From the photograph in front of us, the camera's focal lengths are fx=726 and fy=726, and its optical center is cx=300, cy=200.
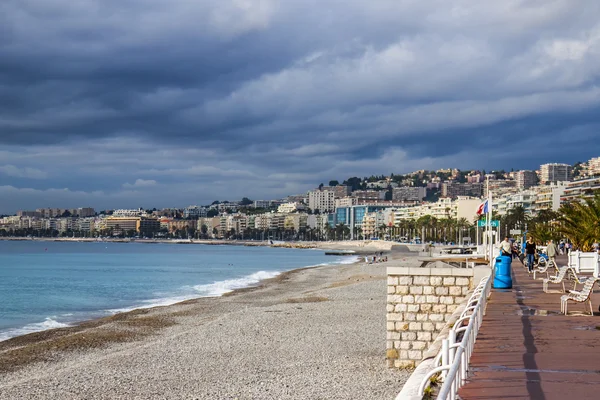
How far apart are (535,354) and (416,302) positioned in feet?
21.7

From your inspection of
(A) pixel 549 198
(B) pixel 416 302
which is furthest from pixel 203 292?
(A) pixel 549 198

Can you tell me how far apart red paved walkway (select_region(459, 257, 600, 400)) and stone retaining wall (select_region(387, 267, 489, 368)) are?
1.17 m

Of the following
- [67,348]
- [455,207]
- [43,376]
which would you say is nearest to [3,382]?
[43,376]

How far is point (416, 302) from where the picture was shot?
14836mm

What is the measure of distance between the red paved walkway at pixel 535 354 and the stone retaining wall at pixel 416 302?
117 cm

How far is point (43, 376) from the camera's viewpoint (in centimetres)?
1661

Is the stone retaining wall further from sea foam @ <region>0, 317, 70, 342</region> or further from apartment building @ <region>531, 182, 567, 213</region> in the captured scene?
apartment building @ <region>531, 182, 567, 213</region>

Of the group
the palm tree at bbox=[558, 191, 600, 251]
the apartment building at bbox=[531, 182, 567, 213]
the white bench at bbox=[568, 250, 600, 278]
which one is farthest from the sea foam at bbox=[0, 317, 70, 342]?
the apartment building at bbox=[531, 182, 567, 213]

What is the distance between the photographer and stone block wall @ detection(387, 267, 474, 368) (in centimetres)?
1477

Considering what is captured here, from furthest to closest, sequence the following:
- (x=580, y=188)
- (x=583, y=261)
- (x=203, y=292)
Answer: (x=580, y=188)
(x=203, y=292)
(x=583, y=261)

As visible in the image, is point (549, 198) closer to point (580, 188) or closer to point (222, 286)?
point (580, 188)

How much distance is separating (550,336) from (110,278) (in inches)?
2124

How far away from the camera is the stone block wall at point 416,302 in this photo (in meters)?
14.8

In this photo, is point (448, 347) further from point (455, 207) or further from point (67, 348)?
point (455, 207)
